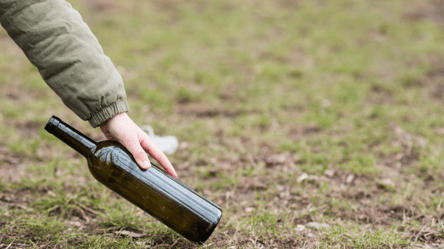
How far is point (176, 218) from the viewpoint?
6.09 ft

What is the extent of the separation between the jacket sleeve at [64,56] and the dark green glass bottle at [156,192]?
0.24 metres

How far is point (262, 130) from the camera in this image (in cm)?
403

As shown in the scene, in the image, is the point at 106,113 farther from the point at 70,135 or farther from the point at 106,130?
the point at 70,135

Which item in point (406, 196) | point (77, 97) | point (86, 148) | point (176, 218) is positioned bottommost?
point (406, 196)

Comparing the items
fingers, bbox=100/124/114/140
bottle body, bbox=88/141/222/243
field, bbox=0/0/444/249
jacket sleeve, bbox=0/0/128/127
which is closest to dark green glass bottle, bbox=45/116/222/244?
bottle body, bbox=88/141/222/243

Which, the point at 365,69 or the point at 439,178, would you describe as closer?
the point at 439,178

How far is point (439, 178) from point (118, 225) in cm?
294

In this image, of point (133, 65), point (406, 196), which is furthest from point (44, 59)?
point (133, 65)

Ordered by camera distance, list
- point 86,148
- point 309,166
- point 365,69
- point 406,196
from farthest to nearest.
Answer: point 365,69 < point 309,166 < point 406,196 < point 86,148

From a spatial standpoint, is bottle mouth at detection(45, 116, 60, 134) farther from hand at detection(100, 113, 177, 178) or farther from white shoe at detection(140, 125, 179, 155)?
white shoe at detection(140, 125, 179, 155)

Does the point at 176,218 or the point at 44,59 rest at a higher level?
the point at 44,59

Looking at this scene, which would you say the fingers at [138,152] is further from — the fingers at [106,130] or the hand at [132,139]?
the fingers at [106,130]

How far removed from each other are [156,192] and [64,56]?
981 millimetres

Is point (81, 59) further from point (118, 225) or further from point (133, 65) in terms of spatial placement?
point (133, 65)
